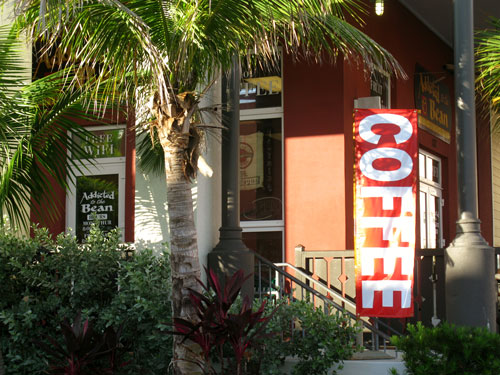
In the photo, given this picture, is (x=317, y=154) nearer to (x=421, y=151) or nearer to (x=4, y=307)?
(x=421, y=151)

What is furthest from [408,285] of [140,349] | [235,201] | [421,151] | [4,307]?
[421,151]

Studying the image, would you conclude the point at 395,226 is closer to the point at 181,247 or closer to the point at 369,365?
the point at 369,365

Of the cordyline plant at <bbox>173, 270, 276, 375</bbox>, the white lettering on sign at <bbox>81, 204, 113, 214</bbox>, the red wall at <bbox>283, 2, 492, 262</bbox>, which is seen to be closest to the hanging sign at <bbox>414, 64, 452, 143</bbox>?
the red wall at <bbox>283, 2, 492, 262</bbox>

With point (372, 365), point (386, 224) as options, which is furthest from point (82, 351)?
point (386, 224)

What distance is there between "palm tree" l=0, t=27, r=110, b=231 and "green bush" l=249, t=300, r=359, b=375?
9.05 feet

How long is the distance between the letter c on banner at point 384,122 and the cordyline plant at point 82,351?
3.11 m

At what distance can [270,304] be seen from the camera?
24.0ft

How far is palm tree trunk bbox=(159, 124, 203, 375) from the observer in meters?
6.18

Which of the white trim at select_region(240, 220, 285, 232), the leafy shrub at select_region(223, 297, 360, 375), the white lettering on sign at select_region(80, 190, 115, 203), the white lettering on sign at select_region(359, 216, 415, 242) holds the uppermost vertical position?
the white lettering on sign at select_region(80, 190, 115, 203)

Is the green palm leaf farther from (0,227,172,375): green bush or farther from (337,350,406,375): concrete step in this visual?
(337,350,406,375): concrete step

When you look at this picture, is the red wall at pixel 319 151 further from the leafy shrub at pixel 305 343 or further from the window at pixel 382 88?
the leafy shrub at pixel 305 343

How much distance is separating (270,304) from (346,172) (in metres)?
3.24

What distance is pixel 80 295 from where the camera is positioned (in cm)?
761

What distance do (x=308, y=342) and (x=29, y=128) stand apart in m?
3.69
